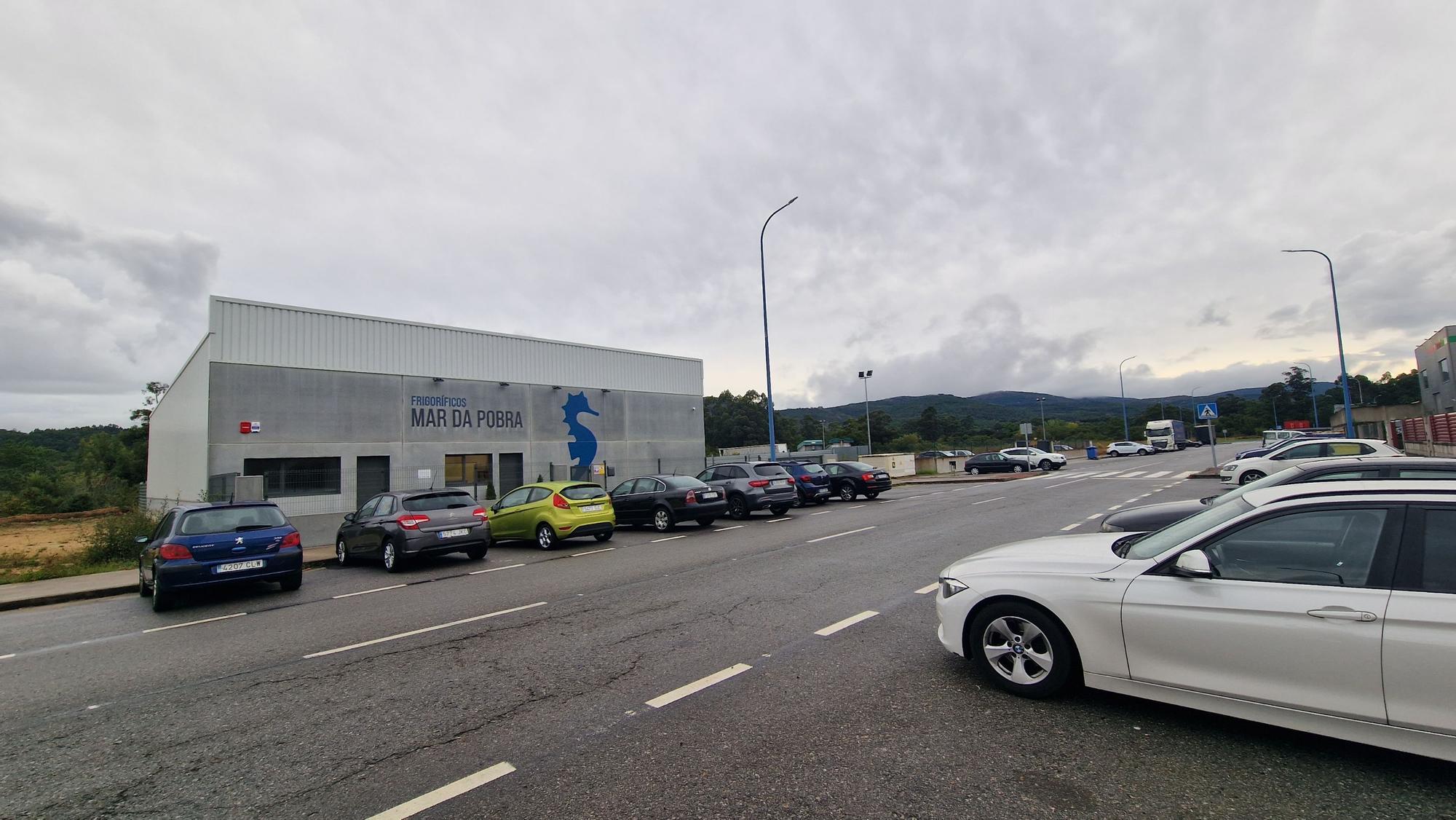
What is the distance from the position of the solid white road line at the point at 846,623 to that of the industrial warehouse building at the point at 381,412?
17.7 metres

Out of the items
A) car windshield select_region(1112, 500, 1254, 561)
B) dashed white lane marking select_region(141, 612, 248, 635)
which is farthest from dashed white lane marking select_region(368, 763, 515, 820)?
dashed white lane marking select_region(141, 612, 248, 635)

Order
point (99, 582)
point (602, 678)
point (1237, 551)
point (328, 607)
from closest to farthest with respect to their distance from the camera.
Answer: point (1237, 551) < point (602, 678) < point (328, 607) < point (99, 582)

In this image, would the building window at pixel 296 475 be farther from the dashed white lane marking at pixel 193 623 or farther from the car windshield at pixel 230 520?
the dashed white lane marking at pixel 193 623

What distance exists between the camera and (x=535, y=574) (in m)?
10.4

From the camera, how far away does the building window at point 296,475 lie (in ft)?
73.0

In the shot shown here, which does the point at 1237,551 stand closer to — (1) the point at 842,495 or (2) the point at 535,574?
(2) the point at 535,574

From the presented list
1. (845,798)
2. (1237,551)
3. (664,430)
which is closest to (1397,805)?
(1237,551)

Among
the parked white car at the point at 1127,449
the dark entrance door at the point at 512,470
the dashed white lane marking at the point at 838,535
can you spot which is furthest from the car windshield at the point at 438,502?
the parked white car at the point at 1127,449

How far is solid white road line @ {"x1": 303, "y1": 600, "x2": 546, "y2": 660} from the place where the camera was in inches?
247

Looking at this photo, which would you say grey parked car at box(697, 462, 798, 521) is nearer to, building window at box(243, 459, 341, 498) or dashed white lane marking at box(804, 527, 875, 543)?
dashed white lane marking at box(804, 527, 875, 543)

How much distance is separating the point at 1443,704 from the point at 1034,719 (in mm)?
1740

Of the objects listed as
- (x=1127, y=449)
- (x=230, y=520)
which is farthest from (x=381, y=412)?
(x=1127, y=449)

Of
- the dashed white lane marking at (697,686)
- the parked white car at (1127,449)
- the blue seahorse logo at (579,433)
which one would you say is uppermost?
the blue seahorse logo at (579,433)

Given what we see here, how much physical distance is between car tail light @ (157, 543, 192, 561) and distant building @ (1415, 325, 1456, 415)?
196 feet
